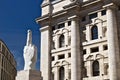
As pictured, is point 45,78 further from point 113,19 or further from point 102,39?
point 113,19

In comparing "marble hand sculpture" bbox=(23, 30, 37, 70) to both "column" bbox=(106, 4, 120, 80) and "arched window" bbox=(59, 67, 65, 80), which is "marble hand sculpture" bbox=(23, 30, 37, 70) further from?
"arched window" bbox=(59, 67, 65, 80)

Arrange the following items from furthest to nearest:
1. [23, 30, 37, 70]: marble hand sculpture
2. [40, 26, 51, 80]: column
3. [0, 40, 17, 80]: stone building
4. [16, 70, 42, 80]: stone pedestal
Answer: [0, 40, 17, 80]: stone building, [40, 26, 51, 80]: column, [23, 30, 37, 70]: marble hand sculpture, [16, 70, 42, 80]: stone pedestal

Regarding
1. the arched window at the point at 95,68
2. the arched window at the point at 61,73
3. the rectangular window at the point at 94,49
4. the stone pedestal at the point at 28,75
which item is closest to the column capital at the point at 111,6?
the rectangular window at the point at 94,49

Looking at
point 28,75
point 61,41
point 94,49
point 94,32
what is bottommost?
point 28,75

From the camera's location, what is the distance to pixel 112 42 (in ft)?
147

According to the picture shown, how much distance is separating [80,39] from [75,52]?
2.71m

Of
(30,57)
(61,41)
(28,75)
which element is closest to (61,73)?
(61,41)

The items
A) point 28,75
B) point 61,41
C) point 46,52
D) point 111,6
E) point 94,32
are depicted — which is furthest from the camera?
point 46,52

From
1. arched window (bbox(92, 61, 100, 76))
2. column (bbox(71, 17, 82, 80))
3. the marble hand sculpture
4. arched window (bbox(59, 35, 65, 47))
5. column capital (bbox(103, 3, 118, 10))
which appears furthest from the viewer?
arched window (bbox(59, 35, 65, 47))

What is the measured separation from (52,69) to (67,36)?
6324mm

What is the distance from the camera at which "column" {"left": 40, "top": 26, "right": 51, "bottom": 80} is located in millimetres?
53344

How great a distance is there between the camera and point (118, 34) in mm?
46281

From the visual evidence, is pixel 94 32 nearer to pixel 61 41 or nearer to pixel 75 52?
pixel 75 52

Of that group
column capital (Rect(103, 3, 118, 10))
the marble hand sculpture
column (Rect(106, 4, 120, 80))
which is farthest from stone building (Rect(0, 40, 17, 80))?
the marble hand sculpture
